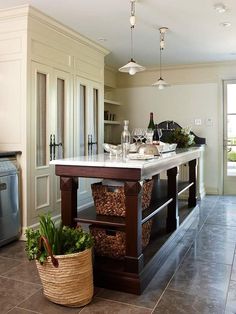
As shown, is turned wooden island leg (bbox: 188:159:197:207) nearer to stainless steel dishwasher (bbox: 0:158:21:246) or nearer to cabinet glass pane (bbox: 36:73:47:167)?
cabinet glass pane (bbox: 36:73:47:167)

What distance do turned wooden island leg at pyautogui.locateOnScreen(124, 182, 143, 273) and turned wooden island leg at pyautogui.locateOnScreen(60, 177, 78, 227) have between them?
18.2 inches

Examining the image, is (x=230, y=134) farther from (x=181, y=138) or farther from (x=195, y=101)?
(x=181, y=138)

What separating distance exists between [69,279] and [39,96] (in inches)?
93.6

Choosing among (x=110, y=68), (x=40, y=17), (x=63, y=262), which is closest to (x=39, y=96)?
(x=40, y=17)

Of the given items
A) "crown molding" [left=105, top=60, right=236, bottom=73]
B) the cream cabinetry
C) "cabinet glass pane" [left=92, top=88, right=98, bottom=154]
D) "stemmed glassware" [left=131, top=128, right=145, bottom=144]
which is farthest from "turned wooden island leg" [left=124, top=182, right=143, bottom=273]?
"crown molding" [left=105, top=60, right=236, bottom=73]

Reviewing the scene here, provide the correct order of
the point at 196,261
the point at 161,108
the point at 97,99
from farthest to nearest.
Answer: the point at 161,108
the point at 97,99
the point at 196,261

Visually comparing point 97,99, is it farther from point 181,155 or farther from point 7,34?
point 181,155

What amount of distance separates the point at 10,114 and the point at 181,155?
195 centimetres

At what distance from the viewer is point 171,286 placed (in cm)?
244

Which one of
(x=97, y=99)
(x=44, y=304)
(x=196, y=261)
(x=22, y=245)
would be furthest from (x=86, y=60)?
(x=44, y=304)

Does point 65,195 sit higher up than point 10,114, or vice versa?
point 10,114

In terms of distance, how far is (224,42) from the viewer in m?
4.80

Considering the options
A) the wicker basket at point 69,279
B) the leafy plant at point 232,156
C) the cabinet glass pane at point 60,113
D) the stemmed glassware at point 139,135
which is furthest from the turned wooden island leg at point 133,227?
the leafy plant at point 232,156

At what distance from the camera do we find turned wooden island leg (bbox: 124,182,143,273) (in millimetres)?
2275
